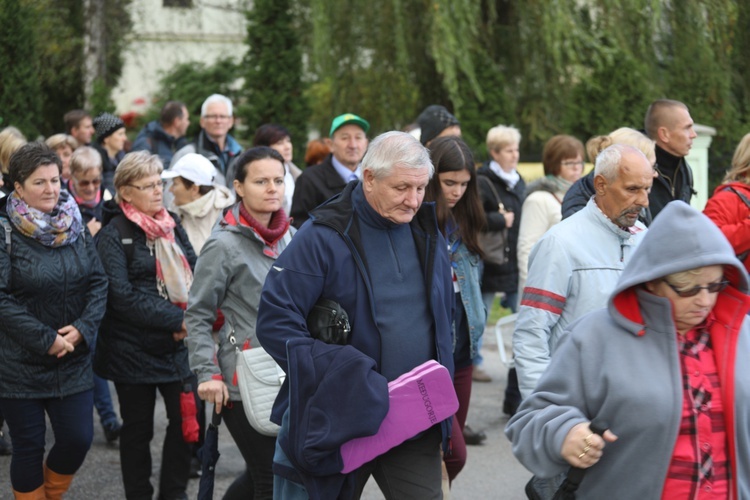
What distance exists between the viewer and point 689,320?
10.1 feet

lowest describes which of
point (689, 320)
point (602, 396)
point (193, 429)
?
point (193, 429)

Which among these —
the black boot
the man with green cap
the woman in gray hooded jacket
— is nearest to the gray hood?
the woman in gray hooded jacket

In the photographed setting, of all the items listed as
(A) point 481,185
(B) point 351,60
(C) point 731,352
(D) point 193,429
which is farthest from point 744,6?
(C) point 731,352

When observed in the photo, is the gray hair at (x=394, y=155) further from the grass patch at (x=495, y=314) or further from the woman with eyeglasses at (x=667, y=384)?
the grass patch at (x=495, y=314)

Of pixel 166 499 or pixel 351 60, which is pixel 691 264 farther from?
pixel 351 60

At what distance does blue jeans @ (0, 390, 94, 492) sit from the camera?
5293mm

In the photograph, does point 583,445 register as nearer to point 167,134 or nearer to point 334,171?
point 334,171

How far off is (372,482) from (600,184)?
2.95 meters

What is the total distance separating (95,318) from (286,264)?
5.99 ft

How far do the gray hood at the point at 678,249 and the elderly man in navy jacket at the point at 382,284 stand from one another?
108 centimetres

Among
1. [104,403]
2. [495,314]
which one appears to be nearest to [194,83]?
[495,314]

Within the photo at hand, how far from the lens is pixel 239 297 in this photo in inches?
192

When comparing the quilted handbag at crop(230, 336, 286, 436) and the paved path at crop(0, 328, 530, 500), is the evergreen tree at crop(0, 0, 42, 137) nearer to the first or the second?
the paved path at crop(0, 328, 530, 500)

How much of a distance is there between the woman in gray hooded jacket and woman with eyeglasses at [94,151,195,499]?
797 millimetres
